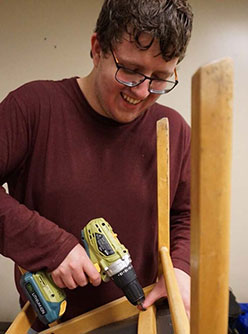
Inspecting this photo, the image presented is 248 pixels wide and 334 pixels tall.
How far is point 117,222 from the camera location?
32.2 inches

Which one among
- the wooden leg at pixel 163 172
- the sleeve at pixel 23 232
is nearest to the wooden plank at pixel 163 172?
the wooden leg at pixel 163 172

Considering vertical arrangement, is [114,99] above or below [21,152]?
above

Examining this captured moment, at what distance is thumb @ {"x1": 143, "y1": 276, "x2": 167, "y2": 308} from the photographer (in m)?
0.70

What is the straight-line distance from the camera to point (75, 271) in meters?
0.63

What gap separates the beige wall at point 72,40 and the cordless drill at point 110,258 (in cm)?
128

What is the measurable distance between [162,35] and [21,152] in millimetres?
415

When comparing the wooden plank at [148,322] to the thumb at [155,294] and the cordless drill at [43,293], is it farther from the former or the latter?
the cordless drill at [43,293]

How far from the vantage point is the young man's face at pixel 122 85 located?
0.64 m

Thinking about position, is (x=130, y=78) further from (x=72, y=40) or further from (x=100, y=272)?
(x=72, y=40)

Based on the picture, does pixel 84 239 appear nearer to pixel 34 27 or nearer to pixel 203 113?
pixel 203 113

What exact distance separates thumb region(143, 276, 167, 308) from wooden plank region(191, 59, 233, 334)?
48cm

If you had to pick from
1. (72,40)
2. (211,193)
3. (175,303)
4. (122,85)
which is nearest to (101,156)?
(122,85)

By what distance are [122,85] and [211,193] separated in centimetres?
51

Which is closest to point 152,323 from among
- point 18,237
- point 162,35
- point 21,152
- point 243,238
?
point 18,237
